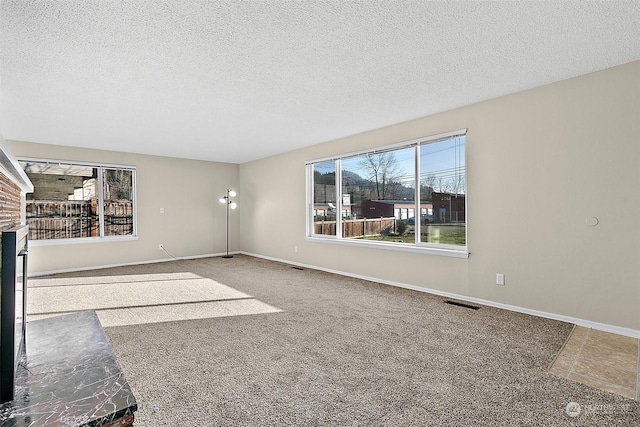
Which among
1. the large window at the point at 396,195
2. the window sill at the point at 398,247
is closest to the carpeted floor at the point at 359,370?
the window sill at the point at 398,247

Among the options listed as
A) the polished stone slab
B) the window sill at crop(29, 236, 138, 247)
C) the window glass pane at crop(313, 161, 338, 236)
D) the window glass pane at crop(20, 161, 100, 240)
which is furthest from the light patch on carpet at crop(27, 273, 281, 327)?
the window glass pane at crop(313, 161, 338, 236)

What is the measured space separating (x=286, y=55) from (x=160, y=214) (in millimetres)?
5509

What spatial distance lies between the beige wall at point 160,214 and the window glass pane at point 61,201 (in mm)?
222

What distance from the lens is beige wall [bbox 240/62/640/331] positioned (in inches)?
113

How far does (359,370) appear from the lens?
2.27 meters

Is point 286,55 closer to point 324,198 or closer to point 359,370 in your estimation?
point 359,370

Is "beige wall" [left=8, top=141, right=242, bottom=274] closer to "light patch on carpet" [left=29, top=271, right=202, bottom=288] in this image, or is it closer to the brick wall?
"light patch on carpet" [left=29, top=271, right=202, bottom=288]

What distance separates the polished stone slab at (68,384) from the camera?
4.25ft

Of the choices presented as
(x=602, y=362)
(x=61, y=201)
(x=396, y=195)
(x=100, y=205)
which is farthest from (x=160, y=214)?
(x=602, y=362)

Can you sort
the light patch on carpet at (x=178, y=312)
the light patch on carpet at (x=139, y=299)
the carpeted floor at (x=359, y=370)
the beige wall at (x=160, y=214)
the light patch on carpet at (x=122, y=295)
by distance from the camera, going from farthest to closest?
the beige wall at (x=160, y=214), the light patch on carpet at (x=122, y=295), the light patch on carpet at (x=139, y=299), the light patch on carpet at (x=178, y=312), the carpeted floor at (x=359, y=370)

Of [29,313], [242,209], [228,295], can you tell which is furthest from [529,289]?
[242,209]

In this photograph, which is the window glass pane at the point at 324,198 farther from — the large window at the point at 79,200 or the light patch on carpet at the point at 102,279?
the large window at the point at 79,200

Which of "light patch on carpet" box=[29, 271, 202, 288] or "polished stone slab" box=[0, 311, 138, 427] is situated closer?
"polished stone slab" box=[0, 311, 138, 427]

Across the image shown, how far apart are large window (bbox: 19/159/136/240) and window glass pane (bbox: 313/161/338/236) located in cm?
375
